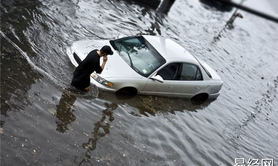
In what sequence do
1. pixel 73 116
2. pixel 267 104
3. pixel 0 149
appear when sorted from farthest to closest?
pixel 267 104, pixel 73 116, pixel 0 149

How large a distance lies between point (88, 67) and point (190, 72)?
4.02 meters

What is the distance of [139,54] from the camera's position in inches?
405

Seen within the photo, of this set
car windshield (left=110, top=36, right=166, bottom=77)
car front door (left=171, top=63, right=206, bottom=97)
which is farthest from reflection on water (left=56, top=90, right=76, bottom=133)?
car front door (left=171, top=63, right=206, bottom=97)

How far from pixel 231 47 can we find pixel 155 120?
13.5 metres

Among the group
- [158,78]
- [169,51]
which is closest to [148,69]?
[158,78]

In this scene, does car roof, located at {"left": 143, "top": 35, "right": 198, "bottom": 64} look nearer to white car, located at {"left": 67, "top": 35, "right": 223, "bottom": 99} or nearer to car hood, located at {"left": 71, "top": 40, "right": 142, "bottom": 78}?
white car, located at {"left": 67, "top": 35, "right": 223, "bottom": 99}

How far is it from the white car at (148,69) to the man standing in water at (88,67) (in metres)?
0.63

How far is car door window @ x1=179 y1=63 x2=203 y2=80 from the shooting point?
1077 cm

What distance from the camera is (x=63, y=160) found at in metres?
6.57

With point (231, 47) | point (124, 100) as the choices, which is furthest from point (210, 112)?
point (231, 47)

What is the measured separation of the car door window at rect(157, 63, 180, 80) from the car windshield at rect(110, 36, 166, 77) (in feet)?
0.73

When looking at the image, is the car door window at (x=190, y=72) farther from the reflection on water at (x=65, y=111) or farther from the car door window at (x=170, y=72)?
the reflection on water at (x=65, y=111)

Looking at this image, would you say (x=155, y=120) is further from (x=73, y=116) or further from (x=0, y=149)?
(x=0, y=149)

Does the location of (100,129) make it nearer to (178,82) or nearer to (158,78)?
(158,78)
